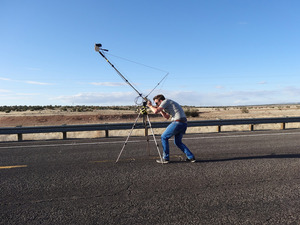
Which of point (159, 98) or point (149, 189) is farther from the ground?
point (159, 98)

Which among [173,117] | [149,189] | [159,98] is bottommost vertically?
[149,189]

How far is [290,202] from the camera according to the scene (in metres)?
3.82

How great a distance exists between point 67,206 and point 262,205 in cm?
298

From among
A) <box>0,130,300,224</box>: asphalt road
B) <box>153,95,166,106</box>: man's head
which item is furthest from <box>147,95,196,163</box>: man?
<box>0,130,300,224</box>: asphalt road

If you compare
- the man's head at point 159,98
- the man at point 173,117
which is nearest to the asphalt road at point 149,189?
the man at point 173,117

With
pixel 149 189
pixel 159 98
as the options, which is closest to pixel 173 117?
pixel 159 98

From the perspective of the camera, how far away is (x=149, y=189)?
4426 mm

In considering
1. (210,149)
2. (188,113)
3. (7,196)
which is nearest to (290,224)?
(7,196)

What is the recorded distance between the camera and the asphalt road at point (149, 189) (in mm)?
3412

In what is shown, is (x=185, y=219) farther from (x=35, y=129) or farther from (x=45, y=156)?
(x=35, y=129)

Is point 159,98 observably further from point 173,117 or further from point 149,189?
point 149,189

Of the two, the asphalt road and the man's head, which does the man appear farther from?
the asphalt road

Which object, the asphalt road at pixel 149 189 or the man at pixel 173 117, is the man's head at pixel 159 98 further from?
the asphalt road at pixel 149 189

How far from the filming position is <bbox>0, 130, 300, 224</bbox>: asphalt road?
3.41m
